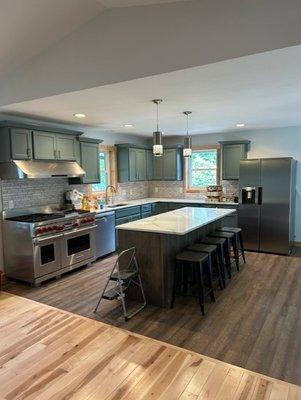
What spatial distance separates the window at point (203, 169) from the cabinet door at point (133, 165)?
4.51 ft

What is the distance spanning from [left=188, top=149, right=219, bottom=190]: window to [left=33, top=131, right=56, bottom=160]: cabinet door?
139 inches

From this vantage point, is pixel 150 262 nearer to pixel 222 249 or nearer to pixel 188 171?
pixel 222 249

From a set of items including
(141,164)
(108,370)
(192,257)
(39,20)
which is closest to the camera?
(108,370)

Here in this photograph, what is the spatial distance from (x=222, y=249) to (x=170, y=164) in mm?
3302

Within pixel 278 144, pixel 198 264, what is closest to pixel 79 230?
pixel 198 264

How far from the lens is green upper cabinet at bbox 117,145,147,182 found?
6.23 m

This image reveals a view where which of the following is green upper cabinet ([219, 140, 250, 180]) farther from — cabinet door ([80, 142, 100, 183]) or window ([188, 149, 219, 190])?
cabinet door ([80, 142, 100, 183])

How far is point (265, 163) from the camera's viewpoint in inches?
206

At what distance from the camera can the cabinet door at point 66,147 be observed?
451cm

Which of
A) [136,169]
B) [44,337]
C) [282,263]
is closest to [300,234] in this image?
[282,263]

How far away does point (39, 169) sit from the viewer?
414 centimetres

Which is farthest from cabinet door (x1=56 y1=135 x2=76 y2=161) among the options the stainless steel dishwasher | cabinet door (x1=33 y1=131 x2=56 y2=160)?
the stainless steel dishwasher

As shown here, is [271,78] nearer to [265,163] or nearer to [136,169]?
[265,163]

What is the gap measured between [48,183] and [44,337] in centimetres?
261
